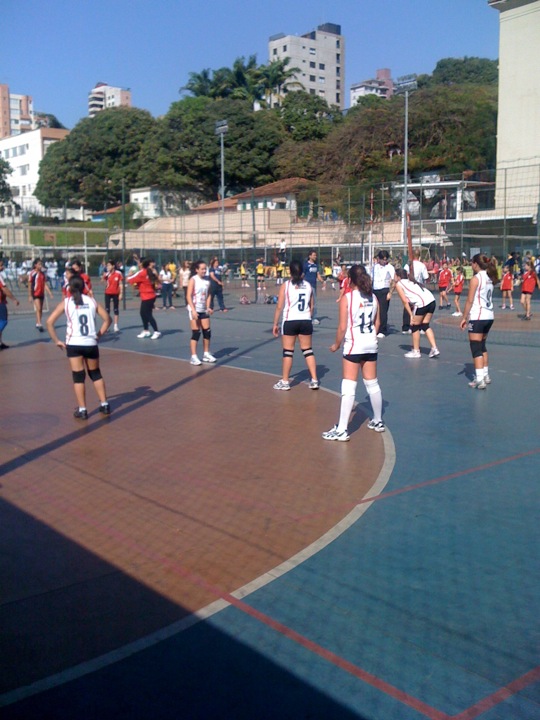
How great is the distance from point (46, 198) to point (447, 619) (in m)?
71.2

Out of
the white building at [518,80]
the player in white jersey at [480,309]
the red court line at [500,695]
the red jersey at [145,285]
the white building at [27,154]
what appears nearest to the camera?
the red court line at [500,695]

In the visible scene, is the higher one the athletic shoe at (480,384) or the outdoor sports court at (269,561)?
the athletic shoe at (480,384)

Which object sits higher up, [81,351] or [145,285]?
[145,285]

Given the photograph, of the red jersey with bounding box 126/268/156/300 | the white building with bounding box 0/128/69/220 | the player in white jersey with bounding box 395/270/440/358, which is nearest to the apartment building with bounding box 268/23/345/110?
the white building with bounding box 0/128/69/220

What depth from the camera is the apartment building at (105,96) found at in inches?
6526

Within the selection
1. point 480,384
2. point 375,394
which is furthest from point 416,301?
point 375,394

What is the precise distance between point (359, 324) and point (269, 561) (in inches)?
140

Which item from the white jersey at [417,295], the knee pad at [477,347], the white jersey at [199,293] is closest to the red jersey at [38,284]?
the white jersey at [199,293]

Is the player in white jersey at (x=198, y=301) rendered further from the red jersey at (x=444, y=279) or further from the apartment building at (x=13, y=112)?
the apartment building at (x=13, y=112)

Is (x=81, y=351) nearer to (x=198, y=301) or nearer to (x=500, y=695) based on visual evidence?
(x=198, y=301)

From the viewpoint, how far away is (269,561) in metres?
4.98

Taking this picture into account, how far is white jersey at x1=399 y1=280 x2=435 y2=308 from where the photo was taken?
1297cm

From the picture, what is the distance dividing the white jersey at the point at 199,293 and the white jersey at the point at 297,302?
288cm

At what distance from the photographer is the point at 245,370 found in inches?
507
